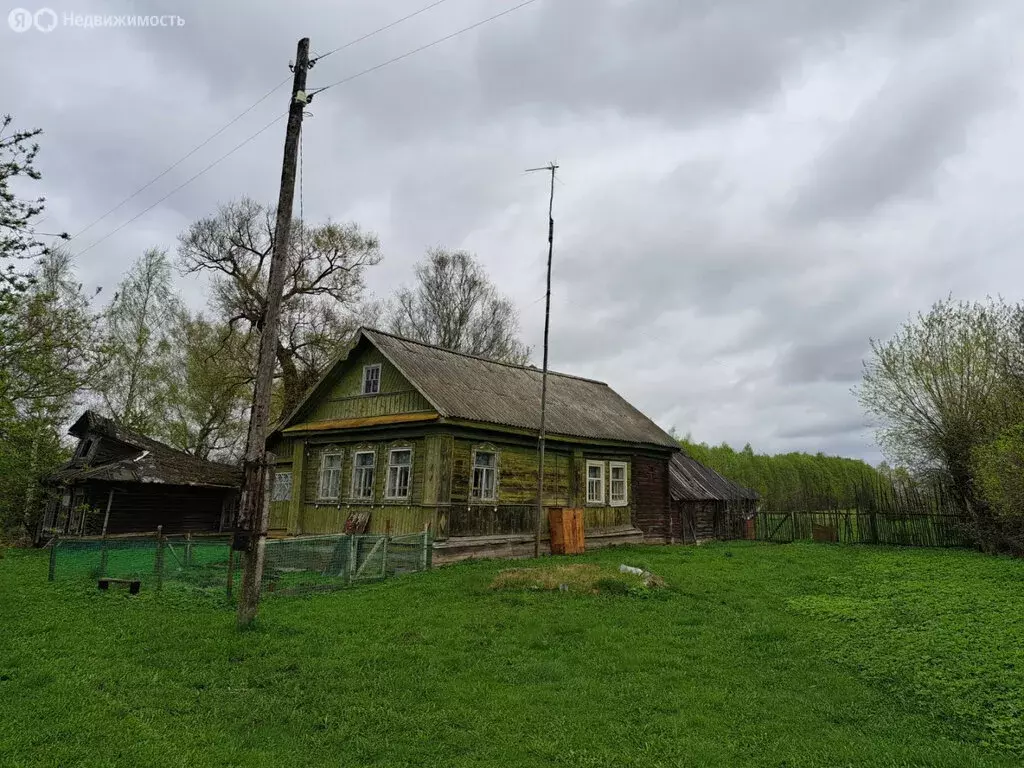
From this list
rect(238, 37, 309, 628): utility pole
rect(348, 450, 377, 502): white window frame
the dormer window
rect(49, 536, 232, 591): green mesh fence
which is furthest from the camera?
the dormer window

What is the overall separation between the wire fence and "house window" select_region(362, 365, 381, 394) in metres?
5.51

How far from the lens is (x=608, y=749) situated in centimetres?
546

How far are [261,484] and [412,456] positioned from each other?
822cm

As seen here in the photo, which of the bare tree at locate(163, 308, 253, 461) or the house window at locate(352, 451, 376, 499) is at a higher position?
the bare tree at locate(163, 308, 253, 461)

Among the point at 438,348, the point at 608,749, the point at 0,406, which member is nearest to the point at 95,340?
the point at 0,406

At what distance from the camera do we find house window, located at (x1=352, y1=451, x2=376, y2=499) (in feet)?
61.5

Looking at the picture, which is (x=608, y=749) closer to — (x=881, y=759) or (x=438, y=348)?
(x=881, y=759)

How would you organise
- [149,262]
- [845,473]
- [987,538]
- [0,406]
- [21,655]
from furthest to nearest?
[845,473]
[149,262]
[987,538]
[0,406]
[21,655]

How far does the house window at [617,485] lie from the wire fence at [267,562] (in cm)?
874

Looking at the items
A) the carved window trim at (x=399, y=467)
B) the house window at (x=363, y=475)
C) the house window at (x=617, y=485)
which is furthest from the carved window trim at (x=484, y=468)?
the house window at (x=617, y=485)

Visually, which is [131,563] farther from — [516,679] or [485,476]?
[516,679]

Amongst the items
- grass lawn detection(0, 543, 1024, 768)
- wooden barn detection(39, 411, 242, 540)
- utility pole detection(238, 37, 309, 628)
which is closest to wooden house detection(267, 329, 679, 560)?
wooden barn detection(39, 411, 242, 540)

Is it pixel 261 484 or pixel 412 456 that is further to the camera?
pixel 412 456

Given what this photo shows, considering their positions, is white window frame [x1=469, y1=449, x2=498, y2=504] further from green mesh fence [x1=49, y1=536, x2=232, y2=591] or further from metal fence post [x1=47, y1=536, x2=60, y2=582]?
metal fence post [x1=47, y1=536, x2=60, y2=582]
